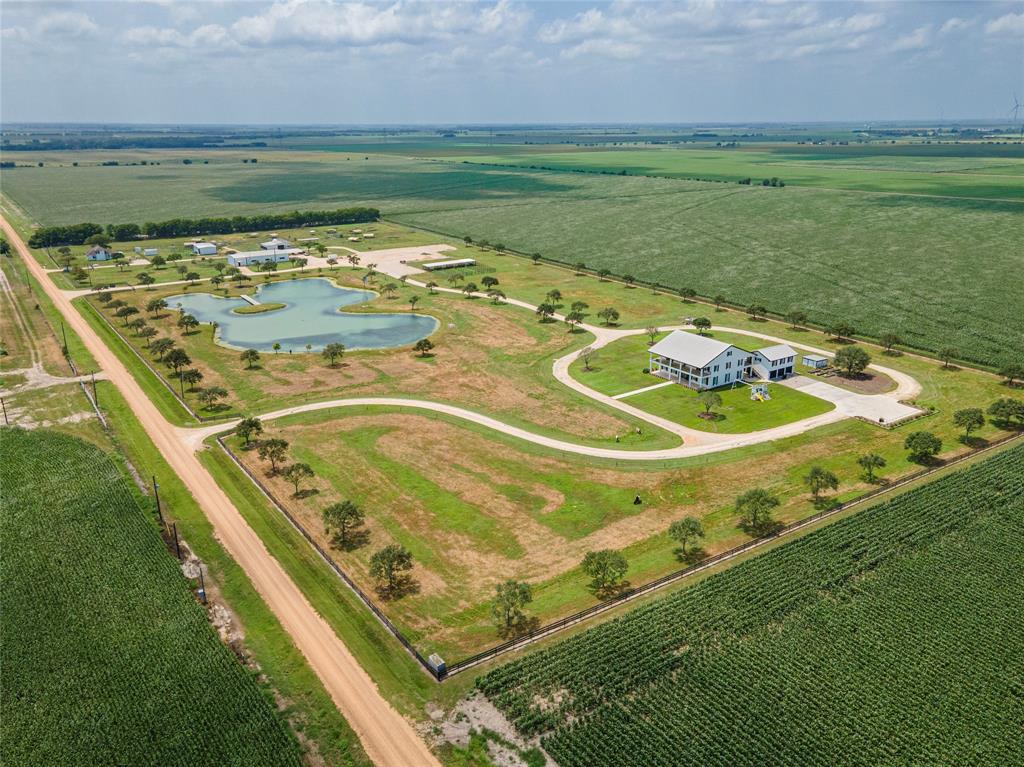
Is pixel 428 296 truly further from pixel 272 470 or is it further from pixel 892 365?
pixel 892 365

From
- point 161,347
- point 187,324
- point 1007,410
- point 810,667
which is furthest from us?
point 187,324

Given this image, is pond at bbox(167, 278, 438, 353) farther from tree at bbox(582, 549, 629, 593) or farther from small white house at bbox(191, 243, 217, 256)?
tree at bbox(582, 549, 629, 593)

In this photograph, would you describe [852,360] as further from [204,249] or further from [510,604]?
[204,249]

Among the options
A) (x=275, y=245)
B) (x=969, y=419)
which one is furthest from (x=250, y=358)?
(x=969, y=419)

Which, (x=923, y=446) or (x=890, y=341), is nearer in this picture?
(x=923, y=446)

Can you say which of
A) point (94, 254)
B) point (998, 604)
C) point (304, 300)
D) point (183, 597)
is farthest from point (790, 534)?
point (94, 254)

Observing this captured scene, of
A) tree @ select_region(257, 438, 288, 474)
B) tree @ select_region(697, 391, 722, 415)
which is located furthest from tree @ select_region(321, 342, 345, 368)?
tree @ select_region(697, 391, 722, 415)
